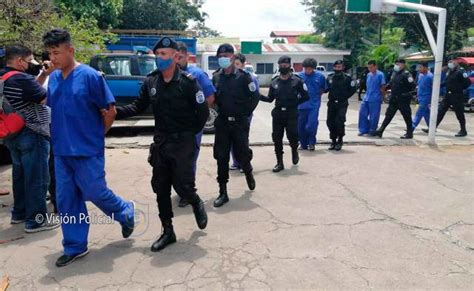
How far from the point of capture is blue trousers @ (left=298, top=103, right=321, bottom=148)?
8133 millimetres

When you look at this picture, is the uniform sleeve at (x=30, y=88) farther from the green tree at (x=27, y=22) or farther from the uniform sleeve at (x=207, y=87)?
the green tree at (x=27, y=22)

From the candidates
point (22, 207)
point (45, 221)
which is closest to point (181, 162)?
point (45, 221)

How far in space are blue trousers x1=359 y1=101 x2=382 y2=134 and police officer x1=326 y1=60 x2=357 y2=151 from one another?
5.77 ft

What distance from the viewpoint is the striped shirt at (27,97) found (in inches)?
157

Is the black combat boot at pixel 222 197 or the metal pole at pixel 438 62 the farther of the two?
the metal pole at pixel 438 62

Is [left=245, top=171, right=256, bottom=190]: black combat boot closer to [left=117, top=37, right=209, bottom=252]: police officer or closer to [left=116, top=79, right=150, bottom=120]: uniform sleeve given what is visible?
[left=117, top=37, right=209, bottom=252]: police officer

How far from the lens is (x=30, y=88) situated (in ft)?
13.1

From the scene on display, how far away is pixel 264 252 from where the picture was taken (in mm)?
3736

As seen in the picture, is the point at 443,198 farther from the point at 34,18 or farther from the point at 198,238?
the point at 34,18

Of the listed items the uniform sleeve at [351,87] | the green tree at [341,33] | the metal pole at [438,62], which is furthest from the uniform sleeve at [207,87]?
the green tree at [341,33]

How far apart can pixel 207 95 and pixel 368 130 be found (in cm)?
651

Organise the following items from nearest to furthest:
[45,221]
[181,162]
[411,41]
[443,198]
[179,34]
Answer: [181,162]
[45,221]
[443,198]
[179,34]
[411,41]

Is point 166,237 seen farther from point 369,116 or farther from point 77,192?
point 369,116

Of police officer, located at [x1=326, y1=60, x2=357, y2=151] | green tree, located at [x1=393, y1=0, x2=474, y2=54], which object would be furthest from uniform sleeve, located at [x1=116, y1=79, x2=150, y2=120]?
green tree, located at [x1=393, y1=0, x2=474, y2=54]
